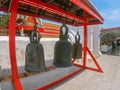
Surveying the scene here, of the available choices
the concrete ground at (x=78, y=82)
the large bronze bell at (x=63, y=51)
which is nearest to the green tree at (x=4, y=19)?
the concrete ground at (x=78, y=82)

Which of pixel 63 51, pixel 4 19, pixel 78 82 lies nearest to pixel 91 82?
pixel 78 82

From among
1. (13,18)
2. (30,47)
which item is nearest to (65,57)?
(30,47)

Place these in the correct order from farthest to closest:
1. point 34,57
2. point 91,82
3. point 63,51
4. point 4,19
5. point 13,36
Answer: point 4,19 < point 91,82 < point 63,51 < point 34,57 < point 13,36

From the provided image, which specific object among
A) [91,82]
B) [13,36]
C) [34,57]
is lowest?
[91,82]

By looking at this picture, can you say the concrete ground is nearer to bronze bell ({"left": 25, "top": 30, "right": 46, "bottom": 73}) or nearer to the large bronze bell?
the large bronze bell

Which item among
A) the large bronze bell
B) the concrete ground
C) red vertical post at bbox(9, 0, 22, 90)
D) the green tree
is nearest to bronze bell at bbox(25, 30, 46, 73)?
red vertical post at bbox(9, 0, 22, 90)

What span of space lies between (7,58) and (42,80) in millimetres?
1037

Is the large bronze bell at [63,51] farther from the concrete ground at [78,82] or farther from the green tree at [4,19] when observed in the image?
the green tree at [4,19]

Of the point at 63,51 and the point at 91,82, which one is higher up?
the point at 63,51

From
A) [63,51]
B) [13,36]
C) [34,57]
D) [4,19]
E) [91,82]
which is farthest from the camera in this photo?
[4,19]

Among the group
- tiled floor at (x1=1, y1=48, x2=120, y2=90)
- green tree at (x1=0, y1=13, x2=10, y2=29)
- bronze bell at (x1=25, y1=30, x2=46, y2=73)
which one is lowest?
tiled floor at (x1=1, y1=48, x2=120, y2=90)

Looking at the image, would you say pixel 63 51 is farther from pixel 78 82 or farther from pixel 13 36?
pixel 78 82

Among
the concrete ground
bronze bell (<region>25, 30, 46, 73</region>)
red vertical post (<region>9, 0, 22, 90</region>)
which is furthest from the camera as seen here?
the concrete ground

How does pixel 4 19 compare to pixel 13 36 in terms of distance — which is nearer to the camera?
pixel 13 36
